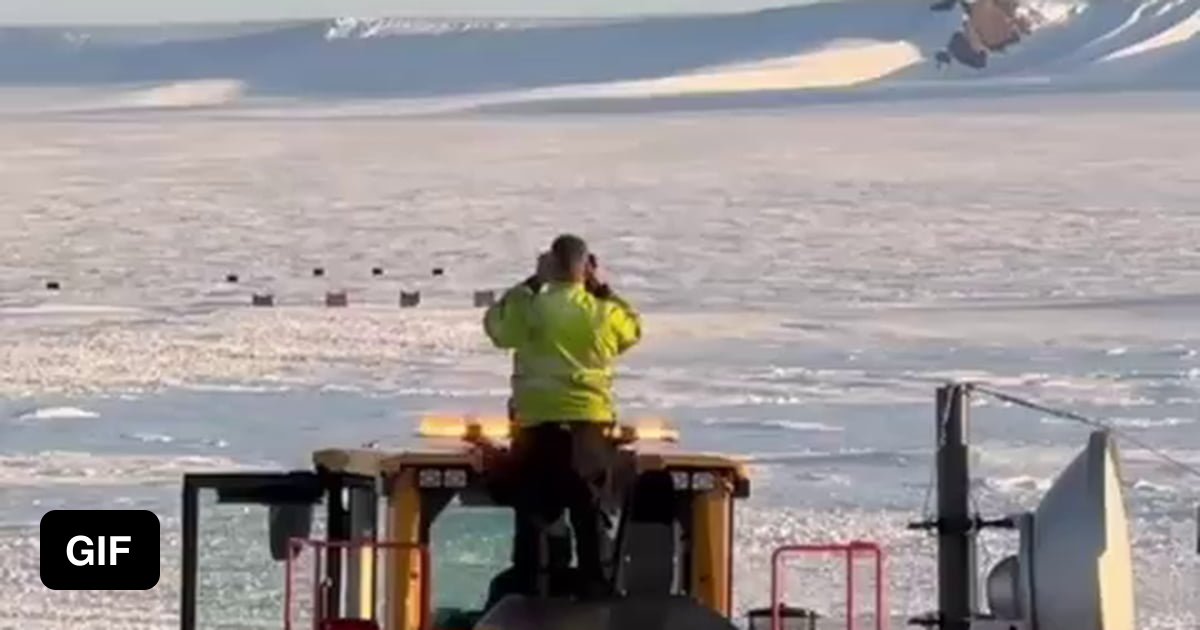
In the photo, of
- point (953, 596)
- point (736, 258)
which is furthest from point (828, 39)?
point (953, 596)

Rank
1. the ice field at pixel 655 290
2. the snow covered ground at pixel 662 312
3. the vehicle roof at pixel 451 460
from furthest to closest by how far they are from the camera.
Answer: the snow covered ground at pixel 662 312 < the ice field at pixel 655 290 < the vehicle roof at pixel 451 460

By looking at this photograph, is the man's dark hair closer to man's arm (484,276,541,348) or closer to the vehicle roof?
man's arm (484,276,541,348)

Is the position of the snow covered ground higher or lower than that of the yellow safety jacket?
higher

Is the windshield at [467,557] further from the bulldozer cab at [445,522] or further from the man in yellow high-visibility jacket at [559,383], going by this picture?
the man in yellow high-visibility jacket at [559,383]

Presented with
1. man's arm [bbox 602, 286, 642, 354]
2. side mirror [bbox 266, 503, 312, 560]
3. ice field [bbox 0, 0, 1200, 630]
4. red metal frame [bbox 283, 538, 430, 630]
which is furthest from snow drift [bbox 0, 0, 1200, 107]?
red metal frame [bbox 283, 538, 430, 630]

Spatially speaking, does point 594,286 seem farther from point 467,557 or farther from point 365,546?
point 365,546

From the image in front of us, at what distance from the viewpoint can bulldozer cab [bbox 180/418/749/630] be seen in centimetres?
655

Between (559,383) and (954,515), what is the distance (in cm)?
82

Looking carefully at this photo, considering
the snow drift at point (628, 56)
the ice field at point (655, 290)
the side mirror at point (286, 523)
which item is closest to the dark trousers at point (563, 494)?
the ice field at point (655, 290)

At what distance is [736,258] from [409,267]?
3.08 meters

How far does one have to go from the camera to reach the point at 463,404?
17.8 meters

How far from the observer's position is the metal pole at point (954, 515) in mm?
6672

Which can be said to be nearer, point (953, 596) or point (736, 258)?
point (953, 596)

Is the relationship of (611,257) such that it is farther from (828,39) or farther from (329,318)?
(828,39)
